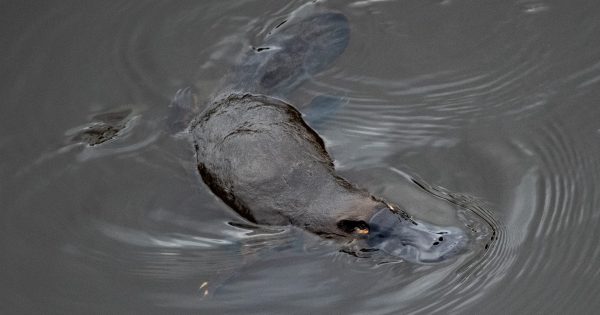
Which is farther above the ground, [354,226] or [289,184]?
[289,184]

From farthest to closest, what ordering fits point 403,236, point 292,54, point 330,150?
point 292,54
point 330,150
point 403,236

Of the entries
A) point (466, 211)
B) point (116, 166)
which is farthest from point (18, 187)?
point (466, 211)

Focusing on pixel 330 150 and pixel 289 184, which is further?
pixel 330 150

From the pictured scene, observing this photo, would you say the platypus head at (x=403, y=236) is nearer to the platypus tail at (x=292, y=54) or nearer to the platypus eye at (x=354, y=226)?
the platypus eye at (x=354, y=226)

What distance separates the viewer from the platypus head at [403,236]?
322 centimetres

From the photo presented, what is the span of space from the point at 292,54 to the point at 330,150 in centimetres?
67

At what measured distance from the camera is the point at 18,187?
3828 mm

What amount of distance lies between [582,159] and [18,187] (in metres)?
2.47

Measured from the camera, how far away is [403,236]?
3.25 meters

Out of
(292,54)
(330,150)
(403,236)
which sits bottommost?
(403,236)

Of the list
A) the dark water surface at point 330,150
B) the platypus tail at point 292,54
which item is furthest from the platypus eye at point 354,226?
the platypus tail at point 292,54

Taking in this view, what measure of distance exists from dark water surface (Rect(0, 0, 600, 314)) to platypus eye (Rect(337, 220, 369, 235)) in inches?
4.1

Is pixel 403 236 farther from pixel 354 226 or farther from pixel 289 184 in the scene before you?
pixel 289 184

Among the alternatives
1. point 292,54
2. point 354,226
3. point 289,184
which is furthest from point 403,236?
point 292,54
